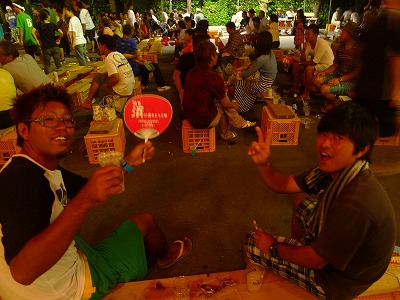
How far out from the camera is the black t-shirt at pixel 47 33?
802 cm

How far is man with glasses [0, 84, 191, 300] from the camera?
50.4 inches

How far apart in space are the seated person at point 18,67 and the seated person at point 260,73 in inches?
134

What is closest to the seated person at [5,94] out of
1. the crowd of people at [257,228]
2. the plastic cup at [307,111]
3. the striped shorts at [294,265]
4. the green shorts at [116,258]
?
the crowd of people at [257,228]

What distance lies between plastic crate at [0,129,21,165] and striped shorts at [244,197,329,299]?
3692 mm

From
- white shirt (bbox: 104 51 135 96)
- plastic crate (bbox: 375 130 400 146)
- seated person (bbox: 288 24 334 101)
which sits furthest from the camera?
seated person (bbox: 288 24 334 101)

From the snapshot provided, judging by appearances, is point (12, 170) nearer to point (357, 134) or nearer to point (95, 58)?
point (357, 134)

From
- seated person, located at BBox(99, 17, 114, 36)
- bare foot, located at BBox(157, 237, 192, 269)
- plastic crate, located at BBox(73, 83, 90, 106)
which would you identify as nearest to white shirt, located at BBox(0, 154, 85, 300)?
bare foot, located at BBox(157, 237, 192, 269)

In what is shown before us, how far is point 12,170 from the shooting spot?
139 cm

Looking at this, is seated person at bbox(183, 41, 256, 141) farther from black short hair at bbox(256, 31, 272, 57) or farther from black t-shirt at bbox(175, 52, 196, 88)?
black short hair at bbox(256, 31, 272, 57)

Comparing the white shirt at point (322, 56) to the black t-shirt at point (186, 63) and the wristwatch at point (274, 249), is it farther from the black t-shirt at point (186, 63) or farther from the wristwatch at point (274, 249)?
the wristwatch at point (274, 249)

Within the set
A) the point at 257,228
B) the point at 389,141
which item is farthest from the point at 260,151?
the point at 389,141

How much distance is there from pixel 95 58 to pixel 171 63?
3.05 metres

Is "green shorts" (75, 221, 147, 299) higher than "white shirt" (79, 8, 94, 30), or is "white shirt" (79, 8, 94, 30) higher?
"white shirt" (79, 8, 94, 30)

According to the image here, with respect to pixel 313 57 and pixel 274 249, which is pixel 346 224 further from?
pixel 313 57
